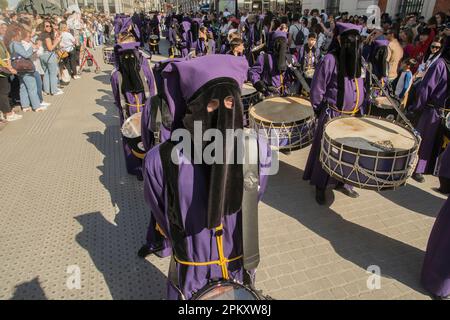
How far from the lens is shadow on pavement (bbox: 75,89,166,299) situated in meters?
3.08

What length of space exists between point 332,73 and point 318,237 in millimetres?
2043

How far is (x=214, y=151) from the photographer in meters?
1.53

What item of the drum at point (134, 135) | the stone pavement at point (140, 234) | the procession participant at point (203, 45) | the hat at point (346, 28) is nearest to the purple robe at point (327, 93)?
the hat at point (346, 28)

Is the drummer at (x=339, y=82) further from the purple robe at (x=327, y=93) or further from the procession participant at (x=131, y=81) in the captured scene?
the procession participant at (x=131, y=81)

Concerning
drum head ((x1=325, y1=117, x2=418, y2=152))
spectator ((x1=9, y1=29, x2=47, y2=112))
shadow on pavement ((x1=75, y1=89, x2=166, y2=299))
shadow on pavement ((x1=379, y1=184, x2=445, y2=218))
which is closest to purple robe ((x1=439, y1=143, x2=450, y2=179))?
drum head ((x1=325, y1=117, x2=418, y2=152))

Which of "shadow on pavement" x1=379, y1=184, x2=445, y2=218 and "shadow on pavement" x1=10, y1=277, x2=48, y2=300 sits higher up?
"shadow on pavement" x1=379, y1=184, x2=445, y2=218

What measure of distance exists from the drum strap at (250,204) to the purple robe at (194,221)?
82 millimetres

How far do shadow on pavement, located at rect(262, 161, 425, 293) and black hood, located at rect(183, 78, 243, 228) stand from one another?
2.35 m

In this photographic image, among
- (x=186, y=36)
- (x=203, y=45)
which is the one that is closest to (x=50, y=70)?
(x=186, y=36)

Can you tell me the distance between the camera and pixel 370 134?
3.33 meters

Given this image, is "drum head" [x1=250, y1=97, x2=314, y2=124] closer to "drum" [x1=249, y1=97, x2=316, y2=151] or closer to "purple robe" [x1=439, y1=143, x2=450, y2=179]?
"drum" [x1=249, y1=97, x2=316, y2=151]

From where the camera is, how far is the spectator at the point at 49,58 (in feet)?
31.9

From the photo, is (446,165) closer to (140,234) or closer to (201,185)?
(201,185)

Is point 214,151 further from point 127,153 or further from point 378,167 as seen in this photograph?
point 127,153
